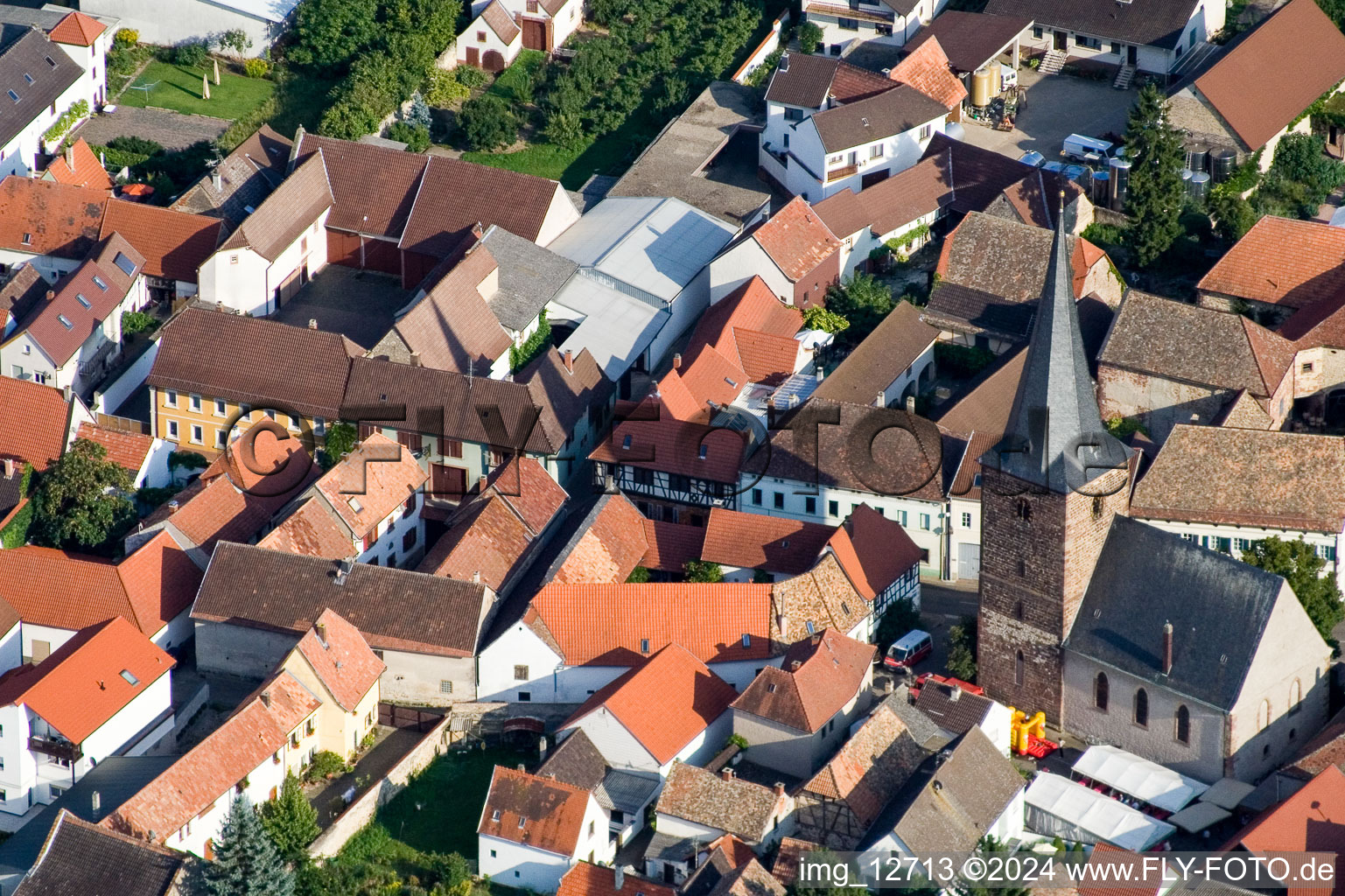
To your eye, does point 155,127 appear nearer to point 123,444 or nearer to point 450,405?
point 123,444

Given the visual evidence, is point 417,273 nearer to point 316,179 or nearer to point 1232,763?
point 316,179

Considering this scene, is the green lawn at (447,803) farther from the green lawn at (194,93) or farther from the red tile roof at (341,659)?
the green lawn at (194,93)

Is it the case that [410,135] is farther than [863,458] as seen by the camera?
Yes

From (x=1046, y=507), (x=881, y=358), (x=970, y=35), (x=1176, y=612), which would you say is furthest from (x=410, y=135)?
(x=1176, y=612)

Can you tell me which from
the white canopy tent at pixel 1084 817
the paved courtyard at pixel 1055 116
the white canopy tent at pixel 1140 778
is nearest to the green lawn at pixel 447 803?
the white canopy tent at pixel 1084 817

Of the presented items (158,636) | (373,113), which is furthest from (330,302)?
(158,636)
